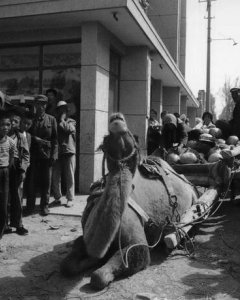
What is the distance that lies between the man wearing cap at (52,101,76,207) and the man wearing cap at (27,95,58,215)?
0.42m

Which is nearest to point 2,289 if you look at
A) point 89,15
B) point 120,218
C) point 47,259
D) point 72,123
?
point 47,259

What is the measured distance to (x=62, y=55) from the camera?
8.95 m

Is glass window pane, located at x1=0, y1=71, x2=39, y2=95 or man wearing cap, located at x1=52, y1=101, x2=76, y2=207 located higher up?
glass window pane, located at x1=0, y1=71, x2=39, y2=95

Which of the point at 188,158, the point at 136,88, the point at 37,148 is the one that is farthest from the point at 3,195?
the point at 136,88

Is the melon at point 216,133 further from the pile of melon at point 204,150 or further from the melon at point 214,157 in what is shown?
the melon at point 214,157

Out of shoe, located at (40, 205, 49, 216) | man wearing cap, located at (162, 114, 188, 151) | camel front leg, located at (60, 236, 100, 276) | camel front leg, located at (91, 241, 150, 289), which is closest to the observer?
camel front leg, located at (91, 241, 150, 289)

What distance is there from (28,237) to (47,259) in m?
1.02

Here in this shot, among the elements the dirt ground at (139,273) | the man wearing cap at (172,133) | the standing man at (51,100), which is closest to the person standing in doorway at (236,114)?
the man wearing cap at (172,133)

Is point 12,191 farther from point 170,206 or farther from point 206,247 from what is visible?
point 206,247

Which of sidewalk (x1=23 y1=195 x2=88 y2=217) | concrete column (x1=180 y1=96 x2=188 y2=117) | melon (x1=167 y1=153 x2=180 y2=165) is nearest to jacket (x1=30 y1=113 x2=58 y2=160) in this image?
sidewalk (x1=23 y1=195 x2=88 y2=217)

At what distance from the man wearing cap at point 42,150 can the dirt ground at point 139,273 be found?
3.44 feet

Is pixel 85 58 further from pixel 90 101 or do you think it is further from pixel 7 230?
pixel 7 230

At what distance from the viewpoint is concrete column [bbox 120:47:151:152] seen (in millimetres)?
10453

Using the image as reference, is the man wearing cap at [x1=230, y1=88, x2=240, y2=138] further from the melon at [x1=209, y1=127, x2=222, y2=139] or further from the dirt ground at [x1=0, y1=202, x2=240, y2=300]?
the dirt ground at [x1=0, y1=202, x2=240, y2=300]
